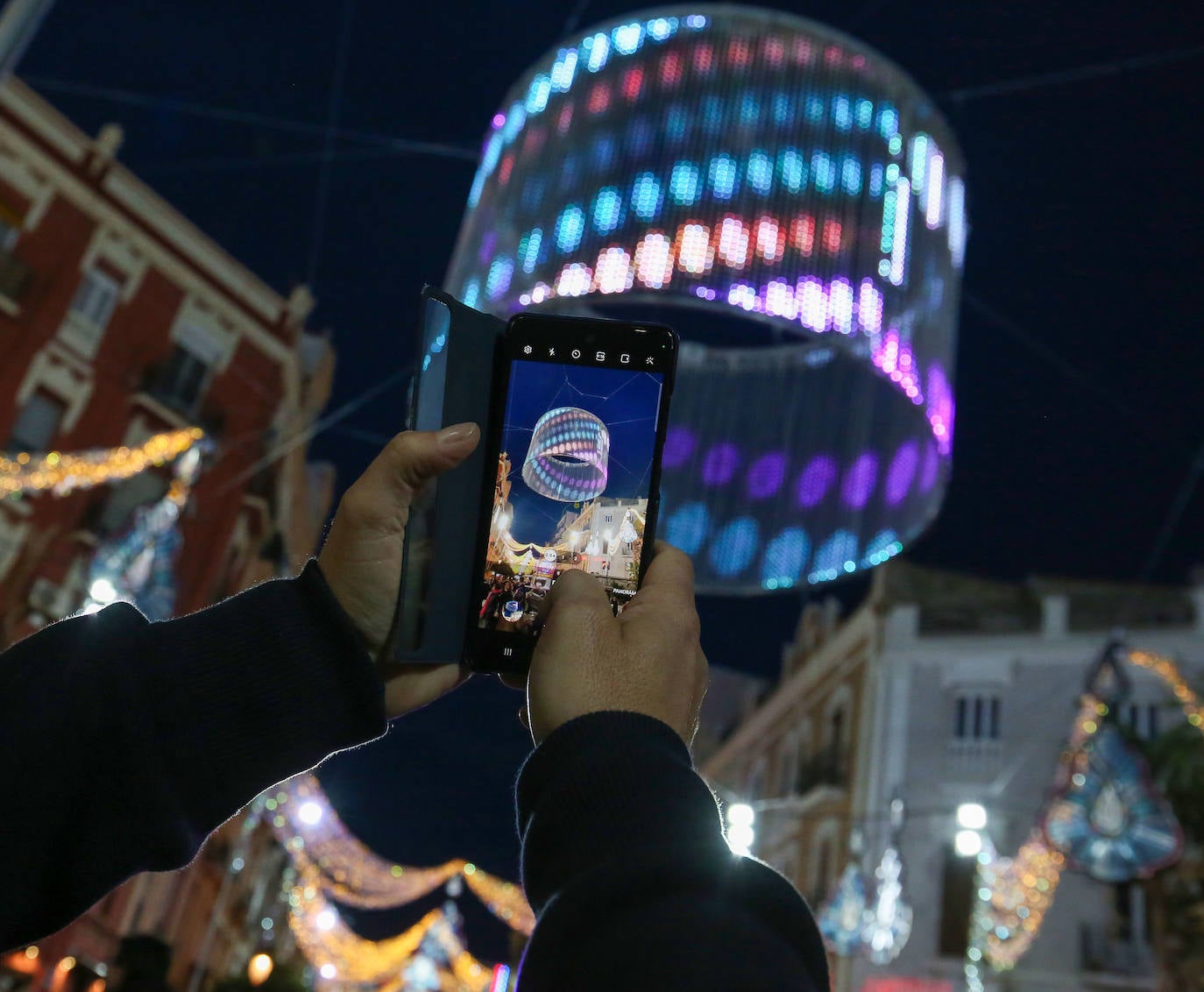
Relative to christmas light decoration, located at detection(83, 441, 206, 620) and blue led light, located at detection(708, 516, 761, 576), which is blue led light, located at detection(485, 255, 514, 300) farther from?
christmas light decoration, located at detection(83, 441, 206, 620)

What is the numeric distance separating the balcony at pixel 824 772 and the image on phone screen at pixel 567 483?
23.4 meters

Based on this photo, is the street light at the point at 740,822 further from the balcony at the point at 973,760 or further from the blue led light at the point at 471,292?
the blue led light at the point at 471,292

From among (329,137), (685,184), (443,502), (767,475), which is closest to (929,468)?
(767,475)

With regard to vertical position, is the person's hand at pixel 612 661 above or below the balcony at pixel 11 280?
below

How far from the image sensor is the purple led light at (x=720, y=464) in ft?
27.7

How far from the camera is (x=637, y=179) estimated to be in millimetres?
5406

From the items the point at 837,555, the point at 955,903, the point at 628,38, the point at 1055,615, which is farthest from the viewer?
the point at 1055,615

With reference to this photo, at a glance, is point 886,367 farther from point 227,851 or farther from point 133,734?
point 227,851

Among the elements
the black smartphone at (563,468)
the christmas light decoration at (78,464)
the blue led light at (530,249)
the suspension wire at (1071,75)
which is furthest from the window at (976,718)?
the black smartphone at (563,468)

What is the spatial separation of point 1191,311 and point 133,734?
14753 millimetres

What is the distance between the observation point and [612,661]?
5.22 feet

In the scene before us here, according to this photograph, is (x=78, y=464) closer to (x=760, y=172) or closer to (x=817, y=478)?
(x=817, y=478)

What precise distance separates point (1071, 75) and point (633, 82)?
855 cm

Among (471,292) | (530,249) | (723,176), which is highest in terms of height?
(723,176)
